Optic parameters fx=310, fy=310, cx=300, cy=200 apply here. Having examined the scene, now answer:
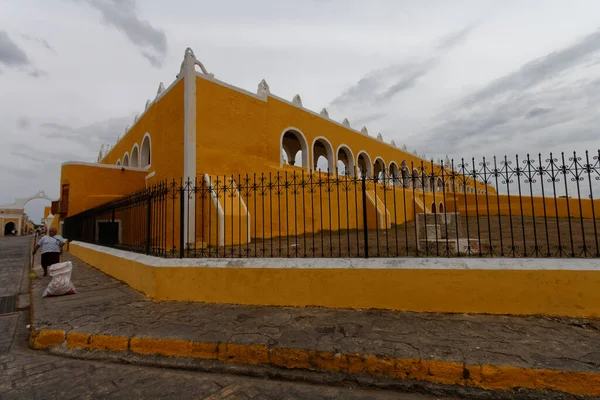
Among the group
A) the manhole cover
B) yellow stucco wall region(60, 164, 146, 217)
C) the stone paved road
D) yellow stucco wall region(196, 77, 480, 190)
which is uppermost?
yellow stucco wall region(196, 77, 480, 190)

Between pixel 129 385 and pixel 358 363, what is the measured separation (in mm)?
2014

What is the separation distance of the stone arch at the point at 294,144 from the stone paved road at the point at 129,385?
12.0m

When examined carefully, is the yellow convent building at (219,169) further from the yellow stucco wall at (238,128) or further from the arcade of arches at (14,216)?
the arcade of arches at (14,216)

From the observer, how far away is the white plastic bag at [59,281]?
5.28 m

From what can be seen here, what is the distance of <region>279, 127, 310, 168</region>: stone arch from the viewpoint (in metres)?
15.2

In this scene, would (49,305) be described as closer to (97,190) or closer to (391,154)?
(97,190)

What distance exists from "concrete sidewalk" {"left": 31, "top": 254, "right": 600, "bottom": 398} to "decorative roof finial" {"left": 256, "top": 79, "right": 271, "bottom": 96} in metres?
10.3

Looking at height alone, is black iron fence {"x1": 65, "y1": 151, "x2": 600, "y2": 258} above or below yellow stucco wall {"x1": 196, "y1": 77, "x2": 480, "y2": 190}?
below

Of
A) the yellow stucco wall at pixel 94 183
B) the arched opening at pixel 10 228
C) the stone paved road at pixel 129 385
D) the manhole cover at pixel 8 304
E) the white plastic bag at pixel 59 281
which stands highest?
the yellow stucco wall at pixel 94 183

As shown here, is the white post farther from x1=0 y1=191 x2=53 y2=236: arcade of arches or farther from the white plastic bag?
x1=0 y1=191 x2=53 y2=236: arcade of arches

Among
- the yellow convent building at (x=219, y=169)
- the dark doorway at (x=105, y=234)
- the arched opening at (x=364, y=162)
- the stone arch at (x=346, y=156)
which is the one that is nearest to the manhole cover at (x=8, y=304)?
the yellow convent building at (x=219, y=169)

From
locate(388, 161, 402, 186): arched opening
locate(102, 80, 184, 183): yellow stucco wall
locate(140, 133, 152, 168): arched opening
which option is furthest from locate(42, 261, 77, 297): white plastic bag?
locate(140, 133, 152, 168): arched opening

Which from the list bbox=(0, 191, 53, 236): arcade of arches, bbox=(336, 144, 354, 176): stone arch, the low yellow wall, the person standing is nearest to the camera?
the low yellow wall

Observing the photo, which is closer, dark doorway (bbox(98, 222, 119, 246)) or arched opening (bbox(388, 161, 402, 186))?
arched opening (bbox(388, 161, 402, 186))
